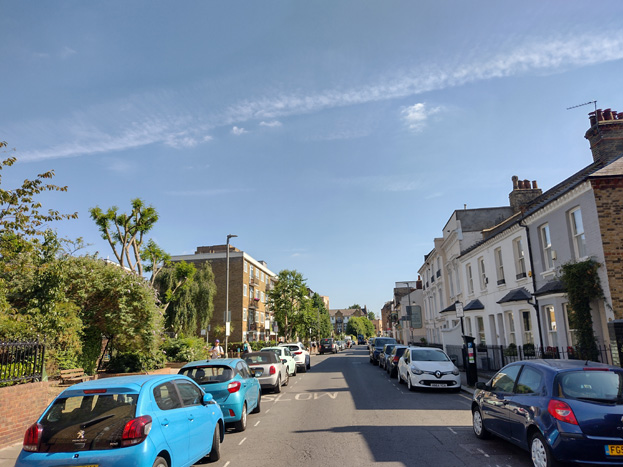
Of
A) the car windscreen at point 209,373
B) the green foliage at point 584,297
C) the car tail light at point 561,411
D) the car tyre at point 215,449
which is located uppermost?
the green foliage at point 584,297

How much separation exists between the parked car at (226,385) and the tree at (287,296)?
1798 inches

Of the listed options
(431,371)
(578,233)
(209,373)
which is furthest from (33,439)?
(578,233)

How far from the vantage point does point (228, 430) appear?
980cm

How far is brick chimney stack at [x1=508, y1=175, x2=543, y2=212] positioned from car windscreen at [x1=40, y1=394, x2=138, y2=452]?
27.4 m

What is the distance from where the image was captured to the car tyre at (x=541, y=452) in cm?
559

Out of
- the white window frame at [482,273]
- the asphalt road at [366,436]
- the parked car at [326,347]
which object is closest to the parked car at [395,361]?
the white window frame at [482,273]

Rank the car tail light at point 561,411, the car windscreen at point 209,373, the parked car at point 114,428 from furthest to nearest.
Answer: the car windscreen at point 209,373, the car tail light at point 561,411, the parked car at point 114,428

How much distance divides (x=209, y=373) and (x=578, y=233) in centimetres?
1289

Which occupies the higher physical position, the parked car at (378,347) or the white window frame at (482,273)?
the white window frame at (482,273)

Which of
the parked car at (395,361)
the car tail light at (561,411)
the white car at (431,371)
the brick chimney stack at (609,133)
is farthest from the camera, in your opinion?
the parked car at (395,361)

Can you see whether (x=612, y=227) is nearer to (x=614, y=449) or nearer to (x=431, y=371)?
(x=431, y=371)

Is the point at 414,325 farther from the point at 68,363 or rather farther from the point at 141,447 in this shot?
the point at 141,447

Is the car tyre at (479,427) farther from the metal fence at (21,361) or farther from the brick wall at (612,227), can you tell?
the metal fence at (21,361)

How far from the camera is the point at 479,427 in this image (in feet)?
26.8
